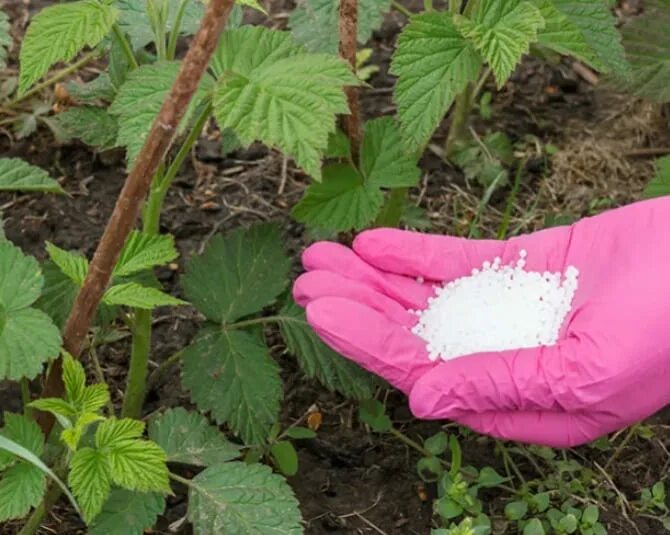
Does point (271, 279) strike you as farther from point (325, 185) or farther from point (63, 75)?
→ point (63, 75)

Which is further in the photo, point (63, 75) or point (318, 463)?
point (63, 75)

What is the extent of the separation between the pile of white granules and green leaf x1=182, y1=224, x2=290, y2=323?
0.27 m

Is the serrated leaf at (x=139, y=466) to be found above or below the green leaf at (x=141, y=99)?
below

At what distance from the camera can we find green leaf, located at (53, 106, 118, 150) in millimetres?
1858

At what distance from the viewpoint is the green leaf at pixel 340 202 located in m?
1.87

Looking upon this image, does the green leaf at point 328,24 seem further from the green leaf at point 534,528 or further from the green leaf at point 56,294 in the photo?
the green leaf at point 534,528

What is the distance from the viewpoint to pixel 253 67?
5.21 feet

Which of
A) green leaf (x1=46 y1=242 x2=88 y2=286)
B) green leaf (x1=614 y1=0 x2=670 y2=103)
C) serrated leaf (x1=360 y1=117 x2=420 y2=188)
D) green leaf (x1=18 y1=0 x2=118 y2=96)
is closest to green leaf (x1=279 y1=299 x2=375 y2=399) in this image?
serrated leaf (x1=360 y1=117 x2=420 y2=188)

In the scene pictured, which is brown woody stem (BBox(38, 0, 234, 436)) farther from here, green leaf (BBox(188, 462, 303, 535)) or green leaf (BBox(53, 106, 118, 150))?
green leaf (BBox(53, 106, 118, 150))

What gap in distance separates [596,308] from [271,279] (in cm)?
54

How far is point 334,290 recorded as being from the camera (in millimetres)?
1815

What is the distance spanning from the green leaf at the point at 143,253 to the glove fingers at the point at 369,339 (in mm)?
266

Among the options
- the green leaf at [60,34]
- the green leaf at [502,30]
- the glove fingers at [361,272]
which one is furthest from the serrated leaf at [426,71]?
the green leaf at [60,34]

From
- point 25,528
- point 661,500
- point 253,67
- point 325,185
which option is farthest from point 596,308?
point 25,528
